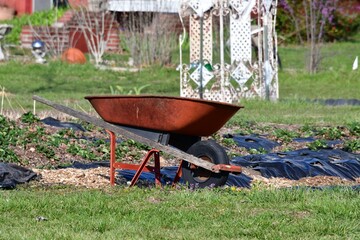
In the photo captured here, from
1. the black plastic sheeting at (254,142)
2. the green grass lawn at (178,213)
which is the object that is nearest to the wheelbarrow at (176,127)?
the green grass lawn at (178,213)

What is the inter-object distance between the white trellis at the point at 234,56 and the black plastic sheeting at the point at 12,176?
964 centimetres

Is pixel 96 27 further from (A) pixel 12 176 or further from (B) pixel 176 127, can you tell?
(B) pixel 176 127

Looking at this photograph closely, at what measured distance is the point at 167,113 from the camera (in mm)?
8023

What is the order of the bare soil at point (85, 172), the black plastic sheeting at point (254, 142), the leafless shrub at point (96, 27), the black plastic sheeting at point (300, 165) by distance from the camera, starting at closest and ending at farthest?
the bare soil at point (85, 172) < the black plastic sheeting at point (300, 165) < the black plastic sheeting at point (254, 142) < the leafless shrub at point (96, 27)

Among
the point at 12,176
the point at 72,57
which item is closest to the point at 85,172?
the point at 12,176

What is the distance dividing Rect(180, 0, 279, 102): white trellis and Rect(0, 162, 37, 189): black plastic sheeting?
9.64 metres

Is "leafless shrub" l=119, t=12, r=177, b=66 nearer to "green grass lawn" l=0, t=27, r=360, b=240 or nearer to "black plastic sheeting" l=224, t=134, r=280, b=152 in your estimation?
"black plastic sheeting" l=224, t=134, r=280, b=152

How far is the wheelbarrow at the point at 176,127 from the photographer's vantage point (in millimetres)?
7852

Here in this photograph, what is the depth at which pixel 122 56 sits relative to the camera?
2795 cm

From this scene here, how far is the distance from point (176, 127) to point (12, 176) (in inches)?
58.3

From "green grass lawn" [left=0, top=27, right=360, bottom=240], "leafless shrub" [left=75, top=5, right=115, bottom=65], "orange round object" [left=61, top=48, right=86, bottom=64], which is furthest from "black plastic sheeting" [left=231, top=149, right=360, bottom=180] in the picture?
"orange round object" [left=61, top=48, right=86, bottom=64]

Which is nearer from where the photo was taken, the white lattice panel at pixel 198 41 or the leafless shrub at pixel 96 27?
the white lattice panel at pixel 198 41

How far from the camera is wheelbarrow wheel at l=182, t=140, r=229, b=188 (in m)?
7.92

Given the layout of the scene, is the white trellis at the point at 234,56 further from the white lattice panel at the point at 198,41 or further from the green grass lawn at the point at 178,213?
the green grass lawn at the point at 178,213
